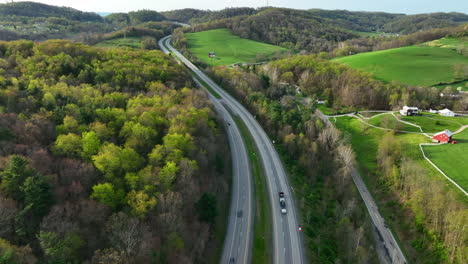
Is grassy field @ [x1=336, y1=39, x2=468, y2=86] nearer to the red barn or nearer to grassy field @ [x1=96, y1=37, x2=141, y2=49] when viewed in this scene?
the red barn

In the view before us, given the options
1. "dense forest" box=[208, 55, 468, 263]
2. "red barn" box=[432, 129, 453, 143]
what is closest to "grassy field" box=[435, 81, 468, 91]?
"dense forest" box=[208, 55, 468, 263]

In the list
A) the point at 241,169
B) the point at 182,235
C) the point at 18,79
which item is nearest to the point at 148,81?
the point at 18,79

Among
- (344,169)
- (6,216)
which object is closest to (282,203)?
(344,169)

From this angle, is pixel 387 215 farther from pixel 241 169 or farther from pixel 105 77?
pixel 105 77

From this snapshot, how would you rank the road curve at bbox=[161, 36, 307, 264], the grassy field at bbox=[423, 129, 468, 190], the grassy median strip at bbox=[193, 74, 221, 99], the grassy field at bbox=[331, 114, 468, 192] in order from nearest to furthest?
the road curve at bbox=[161, 36, 307, 264] < the grassy field at bbox=[423, 129, 468, 190] < the grassy field at bbox=[331, 114, 468, 192] < the grassy median strip at bbox=[193, 74, 221, 99]

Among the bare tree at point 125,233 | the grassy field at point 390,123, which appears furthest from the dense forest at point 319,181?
the bare tree at point 125,233
